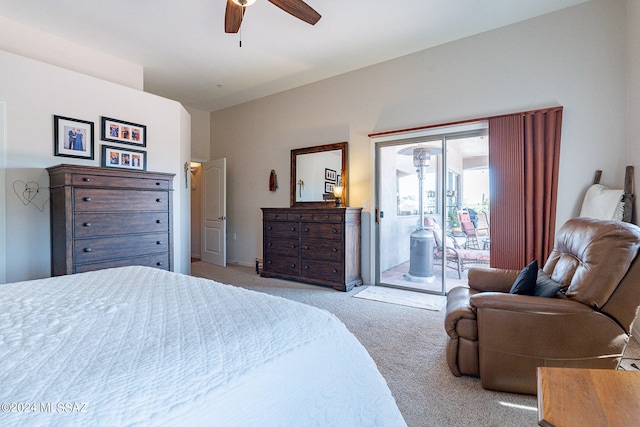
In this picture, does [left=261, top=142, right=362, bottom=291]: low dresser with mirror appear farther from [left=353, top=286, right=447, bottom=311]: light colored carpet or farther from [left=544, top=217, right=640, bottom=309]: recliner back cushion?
[left=544, top=217, right=640, bottom=309]: recliner back cushion

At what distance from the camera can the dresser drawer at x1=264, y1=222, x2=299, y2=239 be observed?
4.26m

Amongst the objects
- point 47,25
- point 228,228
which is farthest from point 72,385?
point 228,228

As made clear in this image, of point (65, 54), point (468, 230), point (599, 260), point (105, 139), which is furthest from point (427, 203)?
point (65, 54)

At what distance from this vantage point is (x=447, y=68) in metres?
3.57

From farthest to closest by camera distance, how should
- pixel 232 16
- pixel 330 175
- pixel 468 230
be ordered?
pixel 330 175, pixel 468 230, pixel 232 16

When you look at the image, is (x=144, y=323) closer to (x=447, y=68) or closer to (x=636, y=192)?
(x=636, y=192)

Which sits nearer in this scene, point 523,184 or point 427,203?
point 523,184

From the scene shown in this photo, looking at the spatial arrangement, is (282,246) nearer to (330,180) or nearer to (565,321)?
(330,180)

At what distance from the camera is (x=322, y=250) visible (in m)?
4.01

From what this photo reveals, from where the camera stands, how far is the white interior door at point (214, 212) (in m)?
5.52

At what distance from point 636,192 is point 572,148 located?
2.13ft

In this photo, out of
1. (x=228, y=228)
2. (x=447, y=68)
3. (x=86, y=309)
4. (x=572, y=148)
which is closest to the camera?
(x=86, y=309)

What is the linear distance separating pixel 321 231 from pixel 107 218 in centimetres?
241

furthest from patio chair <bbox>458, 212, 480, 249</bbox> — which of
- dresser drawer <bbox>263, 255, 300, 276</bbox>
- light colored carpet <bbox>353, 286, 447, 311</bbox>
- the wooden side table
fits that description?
the wooden side table
